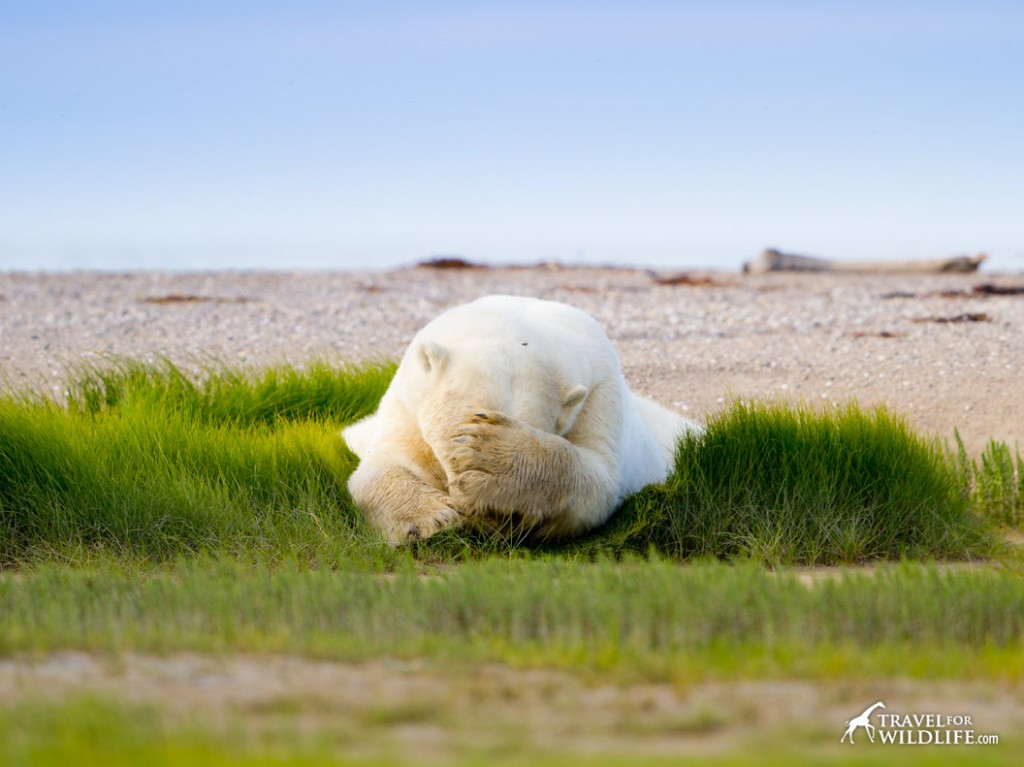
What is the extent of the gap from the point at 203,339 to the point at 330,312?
12.8 ft

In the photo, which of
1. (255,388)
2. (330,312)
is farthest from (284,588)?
(330,312)

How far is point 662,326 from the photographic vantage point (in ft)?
56.5

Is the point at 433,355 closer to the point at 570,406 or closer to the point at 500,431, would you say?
the point at 500,431

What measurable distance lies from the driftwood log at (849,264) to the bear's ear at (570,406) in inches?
903

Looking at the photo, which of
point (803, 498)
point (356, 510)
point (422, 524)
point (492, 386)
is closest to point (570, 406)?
point (492, 386)

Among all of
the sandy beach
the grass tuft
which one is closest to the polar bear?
the grass tuft

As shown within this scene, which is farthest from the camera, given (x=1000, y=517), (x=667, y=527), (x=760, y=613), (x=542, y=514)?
(x=1000, y=517)

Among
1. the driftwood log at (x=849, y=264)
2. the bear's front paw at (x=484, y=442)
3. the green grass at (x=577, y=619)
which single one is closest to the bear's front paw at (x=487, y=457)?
the bear's front paw at (x=484, y=442)

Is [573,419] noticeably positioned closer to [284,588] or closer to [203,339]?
[284,588]

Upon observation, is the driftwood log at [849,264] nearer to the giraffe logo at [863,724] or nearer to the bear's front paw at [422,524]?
the bear's front paw at [422,524]

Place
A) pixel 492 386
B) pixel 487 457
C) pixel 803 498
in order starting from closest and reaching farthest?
pixel 487 457 < pixel 492 386 < pixel 803 498

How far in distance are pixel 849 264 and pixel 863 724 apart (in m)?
27.1

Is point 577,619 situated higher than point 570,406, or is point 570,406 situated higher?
point 570,406

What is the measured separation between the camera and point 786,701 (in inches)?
145
